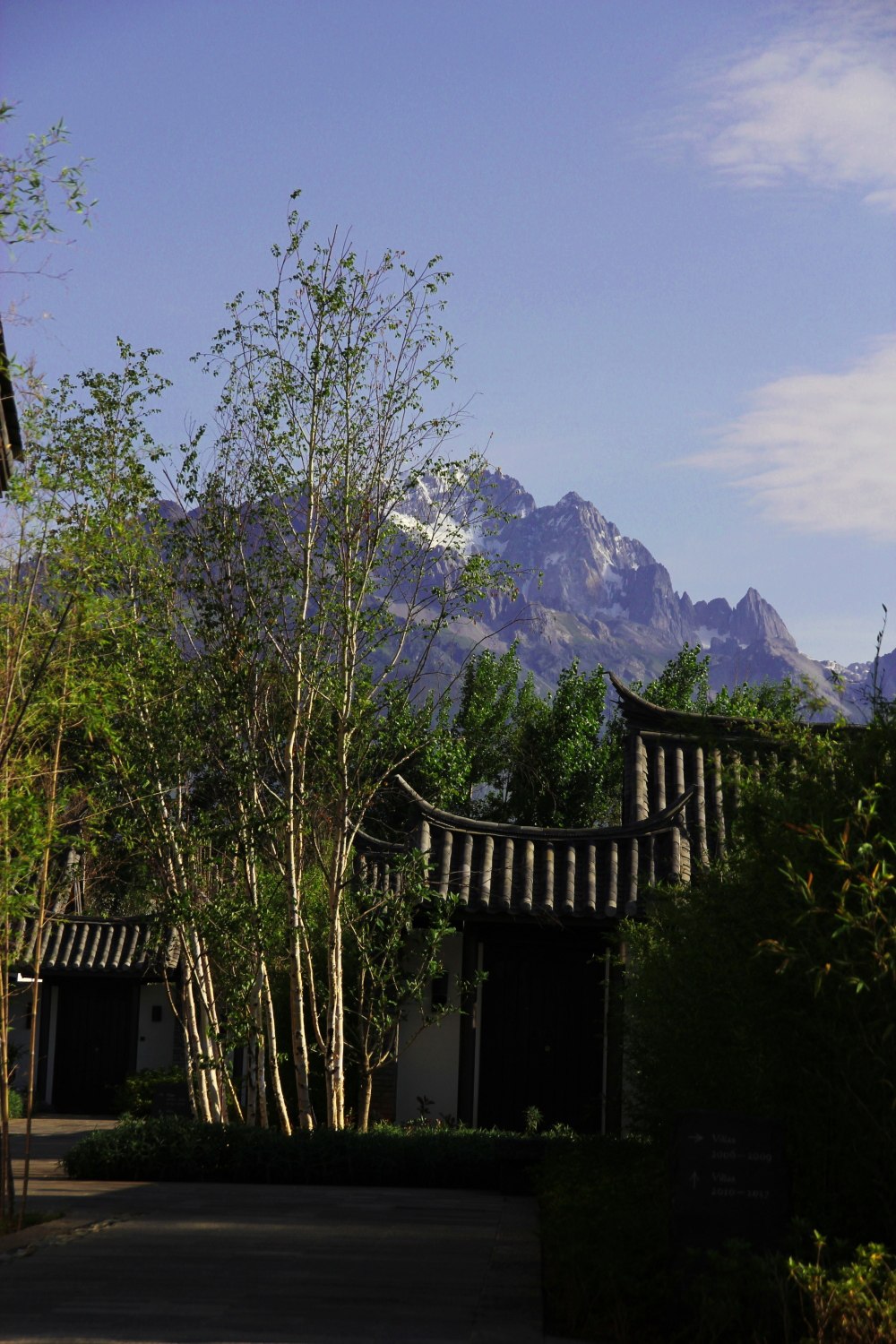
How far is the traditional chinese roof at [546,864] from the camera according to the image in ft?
46.4

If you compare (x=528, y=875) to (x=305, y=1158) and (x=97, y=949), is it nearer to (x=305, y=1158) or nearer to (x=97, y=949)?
(x=305, y=1158)

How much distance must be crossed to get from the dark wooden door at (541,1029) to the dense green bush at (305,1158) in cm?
262

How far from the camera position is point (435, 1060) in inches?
593

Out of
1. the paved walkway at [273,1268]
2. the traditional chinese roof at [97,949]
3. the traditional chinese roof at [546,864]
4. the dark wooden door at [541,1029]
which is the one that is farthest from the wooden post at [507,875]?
the traditional chinese roof at [97,949]

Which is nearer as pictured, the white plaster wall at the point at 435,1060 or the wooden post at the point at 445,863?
the wooden post at the point at 445,863

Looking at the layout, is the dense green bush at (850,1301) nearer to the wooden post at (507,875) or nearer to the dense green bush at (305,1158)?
the dense green bush at (305,1158)

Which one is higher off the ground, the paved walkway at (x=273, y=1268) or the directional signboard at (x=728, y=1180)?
the directional signboard at (x=728, y=1180)

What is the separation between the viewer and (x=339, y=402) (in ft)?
41.7

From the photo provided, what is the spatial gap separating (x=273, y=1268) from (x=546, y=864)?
7655mm

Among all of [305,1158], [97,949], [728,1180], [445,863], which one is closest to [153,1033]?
[97,949]

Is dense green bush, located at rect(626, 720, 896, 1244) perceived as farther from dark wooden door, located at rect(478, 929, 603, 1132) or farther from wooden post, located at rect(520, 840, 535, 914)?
dark wooden door, located at rect(478, 929, 603, 1132)

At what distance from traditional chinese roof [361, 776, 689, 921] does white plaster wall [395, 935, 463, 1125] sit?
97 cm

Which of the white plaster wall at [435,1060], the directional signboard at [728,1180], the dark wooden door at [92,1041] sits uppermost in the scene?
the directional signboard at [728,1180]

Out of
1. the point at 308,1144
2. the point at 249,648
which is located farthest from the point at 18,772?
the point at 308,1144
